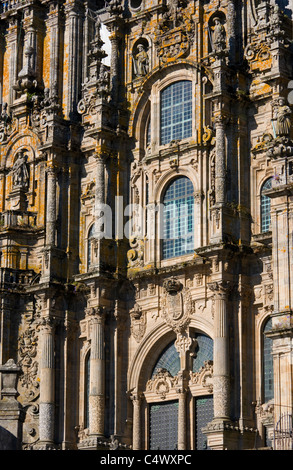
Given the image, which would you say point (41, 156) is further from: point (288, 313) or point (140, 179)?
point (288, 313)

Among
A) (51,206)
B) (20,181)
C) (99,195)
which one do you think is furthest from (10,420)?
(20,181)

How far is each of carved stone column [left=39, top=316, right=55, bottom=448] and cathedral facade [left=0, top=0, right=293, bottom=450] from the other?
0.22 feet

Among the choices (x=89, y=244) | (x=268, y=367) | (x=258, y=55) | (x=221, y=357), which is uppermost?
(x=258, y=55)

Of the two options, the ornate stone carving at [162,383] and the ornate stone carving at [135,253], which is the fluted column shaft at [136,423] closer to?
the ornate stone carving at [162,383]

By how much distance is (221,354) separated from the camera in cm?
4341

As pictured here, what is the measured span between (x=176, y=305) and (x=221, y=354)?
323 cm

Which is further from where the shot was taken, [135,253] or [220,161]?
[135,253]

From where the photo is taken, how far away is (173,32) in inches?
1901

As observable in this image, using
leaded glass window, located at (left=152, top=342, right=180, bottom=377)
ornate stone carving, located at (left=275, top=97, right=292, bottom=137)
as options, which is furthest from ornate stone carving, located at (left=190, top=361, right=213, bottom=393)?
ornate stone carving, located at (left=275, top=97, right=292, bottom=137)

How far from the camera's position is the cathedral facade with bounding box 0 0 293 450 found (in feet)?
144

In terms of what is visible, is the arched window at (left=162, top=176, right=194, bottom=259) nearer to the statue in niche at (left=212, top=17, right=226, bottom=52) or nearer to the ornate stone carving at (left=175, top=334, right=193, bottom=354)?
the ornate stone carving at (left=175, top=334, right=193, bottom=354)

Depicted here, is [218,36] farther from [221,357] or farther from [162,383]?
[162,383]

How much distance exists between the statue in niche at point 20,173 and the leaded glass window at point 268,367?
1265 cm

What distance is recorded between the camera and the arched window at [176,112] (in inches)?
1868
